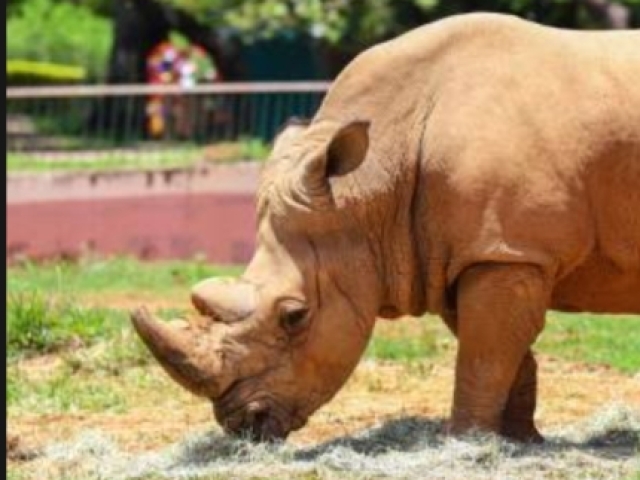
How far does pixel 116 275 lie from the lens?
55.6 ft

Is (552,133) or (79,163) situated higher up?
(552,133)

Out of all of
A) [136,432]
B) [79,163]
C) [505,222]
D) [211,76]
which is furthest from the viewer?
[211,76]

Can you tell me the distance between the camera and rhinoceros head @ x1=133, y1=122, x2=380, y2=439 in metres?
8.33

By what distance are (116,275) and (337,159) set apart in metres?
8.74

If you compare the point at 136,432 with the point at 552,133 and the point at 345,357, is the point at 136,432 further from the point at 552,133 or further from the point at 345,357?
the point at 552,133

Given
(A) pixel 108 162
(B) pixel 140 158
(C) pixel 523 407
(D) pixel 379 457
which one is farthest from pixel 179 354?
(B) pixel 140 158

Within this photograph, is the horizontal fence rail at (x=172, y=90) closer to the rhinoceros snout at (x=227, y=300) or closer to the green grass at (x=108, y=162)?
the green grass at (x=108, y=162)

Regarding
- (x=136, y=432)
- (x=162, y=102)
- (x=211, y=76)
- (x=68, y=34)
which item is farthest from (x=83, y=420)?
(x=68, y=34)

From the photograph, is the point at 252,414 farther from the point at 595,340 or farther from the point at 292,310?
the point at 595,340

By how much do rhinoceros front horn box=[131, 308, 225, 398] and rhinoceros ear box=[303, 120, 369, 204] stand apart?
2.37ft

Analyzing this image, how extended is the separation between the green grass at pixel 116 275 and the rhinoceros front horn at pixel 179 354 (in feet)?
20.2

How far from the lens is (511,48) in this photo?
852cm

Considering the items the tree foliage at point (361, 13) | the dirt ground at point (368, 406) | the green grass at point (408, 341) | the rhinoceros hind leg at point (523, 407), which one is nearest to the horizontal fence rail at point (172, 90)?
the tree foliage at point (361, 13)

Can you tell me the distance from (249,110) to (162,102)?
78.9 inches
